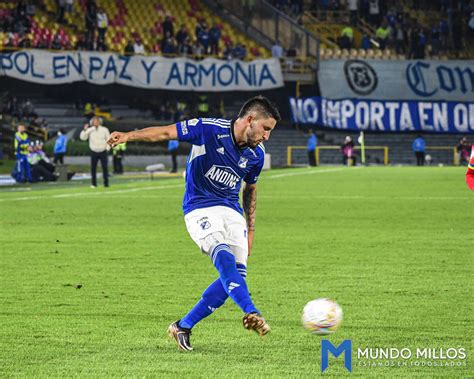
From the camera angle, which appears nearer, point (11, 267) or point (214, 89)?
point (11, 267)

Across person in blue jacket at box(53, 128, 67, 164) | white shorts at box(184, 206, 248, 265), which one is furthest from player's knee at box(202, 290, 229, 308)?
person in blue jacket at box(53, 128, 67, 164)

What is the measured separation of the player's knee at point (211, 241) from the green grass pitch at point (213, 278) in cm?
74

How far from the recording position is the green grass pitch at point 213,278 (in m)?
7.94

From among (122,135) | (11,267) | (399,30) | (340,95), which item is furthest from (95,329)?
(399,30)

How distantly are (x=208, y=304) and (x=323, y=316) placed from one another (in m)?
0.97

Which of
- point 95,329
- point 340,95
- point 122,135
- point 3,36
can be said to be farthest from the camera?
point 340,95

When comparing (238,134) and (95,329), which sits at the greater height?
(238,134)

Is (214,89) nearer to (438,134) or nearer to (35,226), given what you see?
(438,134)

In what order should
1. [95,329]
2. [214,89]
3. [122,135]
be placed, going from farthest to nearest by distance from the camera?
[214,89], [95,329], [122,135]

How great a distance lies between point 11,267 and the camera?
1378 centimetres

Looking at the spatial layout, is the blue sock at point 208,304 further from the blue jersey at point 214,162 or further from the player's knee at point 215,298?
the blue jersey at point 214,162

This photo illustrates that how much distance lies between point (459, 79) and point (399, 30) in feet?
14.5

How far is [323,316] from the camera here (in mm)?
7898

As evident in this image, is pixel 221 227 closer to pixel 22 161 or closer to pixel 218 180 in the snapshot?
pixel 218 180
